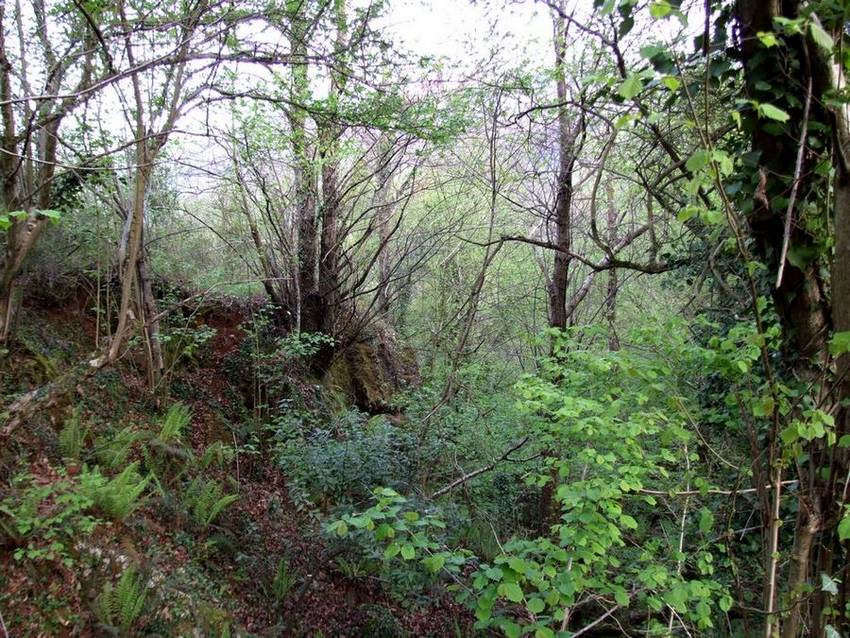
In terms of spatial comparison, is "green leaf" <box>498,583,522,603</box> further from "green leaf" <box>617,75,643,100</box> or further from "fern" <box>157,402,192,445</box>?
"fern" <box>157,402,192,445</box>

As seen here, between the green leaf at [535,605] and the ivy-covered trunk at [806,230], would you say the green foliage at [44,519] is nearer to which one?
the green leaf at [535,605]

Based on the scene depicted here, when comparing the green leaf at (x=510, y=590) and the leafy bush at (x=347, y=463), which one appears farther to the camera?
the leafy bush at (x=347, y=463)

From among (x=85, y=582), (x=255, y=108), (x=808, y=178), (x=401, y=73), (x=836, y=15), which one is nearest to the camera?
(x=836, y=15)

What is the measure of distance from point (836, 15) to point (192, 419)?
682 centimetres

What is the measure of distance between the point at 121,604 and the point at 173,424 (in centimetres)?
241

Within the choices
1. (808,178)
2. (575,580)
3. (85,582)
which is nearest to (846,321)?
(808,178)

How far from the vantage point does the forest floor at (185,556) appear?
11.0 feet

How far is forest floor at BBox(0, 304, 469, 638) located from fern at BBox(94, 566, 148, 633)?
0.06 meters

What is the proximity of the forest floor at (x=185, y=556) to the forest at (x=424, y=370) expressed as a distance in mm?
27

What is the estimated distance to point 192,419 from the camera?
6.36 meters

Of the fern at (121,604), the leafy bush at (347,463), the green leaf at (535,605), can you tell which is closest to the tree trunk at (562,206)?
the leafy bush at (347,463)

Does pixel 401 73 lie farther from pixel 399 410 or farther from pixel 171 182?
pixel 399 410

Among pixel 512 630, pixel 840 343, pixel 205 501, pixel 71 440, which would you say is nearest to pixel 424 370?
pixel 205 501

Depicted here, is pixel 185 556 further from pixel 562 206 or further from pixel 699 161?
pixel 562 206
